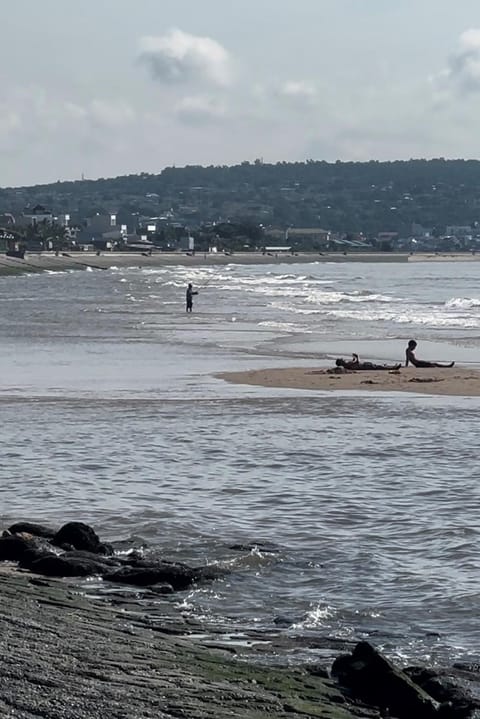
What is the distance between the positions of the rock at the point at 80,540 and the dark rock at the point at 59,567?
31.4 inches

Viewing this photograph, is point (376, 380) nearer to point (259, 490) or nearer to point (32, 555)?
point (259, 490)

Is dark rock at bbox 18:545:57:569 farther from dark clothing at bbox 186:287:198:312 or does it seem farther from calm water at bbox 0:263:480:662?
dark clothing at bbox 186:287:198:312

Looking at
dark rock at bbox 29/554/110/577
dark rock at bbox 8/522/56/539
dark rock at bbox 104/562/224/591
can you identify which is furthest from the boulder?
dark rock at bbox 8/522/56/539

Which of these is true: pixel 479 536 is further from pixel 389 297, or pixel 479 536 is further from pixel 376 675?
pixel 389 297

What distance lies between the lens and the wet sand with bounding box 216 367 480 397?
26.3 metres

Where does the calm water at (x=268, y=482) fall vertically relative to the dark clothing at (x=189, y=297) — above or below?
above

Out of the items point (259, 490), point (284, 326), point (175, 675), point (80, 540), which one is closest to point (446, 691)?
point (175, 675)

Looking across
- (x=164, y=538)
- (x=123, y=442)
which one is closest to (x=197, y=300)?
(x=123, y=442)

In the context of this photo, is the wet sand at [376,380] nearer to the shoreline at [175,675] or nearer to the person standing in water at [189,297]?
the shoreline at [175,675]

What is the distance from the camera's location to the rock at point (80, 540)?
1267cm

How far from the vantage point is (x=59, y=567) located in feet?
38.6

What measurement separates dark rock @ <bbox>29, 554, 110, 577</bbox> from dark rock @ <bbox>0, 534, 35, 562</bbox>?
312 millimetres

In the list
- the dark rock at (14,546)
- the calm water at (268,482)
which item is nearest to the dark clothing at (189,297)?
the calm water at (268,482)

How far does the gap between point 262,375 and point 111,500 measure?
45.6ft
